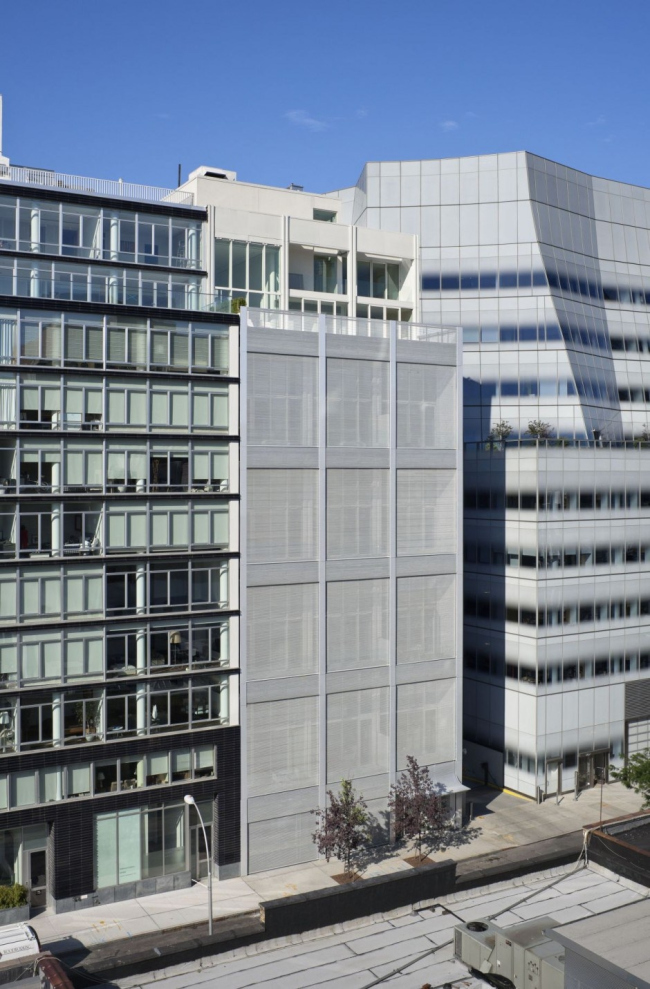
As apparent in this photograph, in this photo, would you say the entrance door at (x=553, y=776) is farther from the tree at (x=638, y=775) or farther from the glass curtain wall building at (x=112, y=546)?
the glass curtain wall building at (x=112, y=546)

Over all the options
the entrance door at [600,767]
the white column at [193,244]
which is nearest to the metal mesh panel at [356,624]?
the white column at [193,244]

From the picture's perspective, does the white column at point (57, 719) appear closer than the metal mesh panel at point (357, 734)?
Yes

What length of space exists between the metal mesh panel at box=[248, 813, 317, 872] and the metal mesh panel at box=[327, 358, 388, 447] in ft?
60.0

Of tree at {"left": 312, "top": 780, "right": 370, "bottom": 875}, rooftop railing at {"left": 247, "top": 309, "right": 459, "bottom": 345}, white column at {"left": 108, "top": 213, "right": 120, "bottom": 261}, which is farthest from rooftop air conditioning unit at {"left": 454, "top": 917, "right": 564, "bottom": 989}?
white column at {"left": 108, "top": 213, "right": 120, "bottom": 261}

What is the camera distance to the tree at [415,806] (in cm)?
4584

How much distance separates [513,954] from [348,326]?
2860 cm

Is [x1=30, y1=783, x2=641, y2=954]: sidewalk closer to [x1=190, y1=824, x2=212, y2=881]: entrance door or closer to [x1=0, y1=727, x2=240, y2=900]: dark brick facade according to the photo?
[x1=190, y1=824, x2=212, y2=881]: entrance door

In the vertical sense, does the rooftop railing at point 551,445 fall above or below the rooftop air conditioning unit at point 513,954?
above

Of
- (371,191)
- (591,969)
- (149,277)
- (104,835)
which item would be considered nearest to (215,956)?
(104,835)

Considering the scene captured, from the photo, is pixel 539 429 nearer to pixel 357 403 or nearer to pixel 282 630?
pixel 357 403

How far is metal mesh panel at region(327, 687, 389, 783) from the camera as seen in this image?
155 feet

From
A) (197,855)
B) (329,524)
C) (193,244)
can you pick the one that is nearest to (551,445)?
(329,524)

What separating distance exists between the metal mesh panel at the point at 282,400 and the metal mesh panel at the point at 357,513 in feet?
8.94

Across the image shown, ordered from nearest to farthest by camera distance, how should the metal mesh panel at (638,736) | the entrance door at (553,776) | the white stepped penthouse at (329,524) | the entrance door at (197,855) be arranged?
the entrance door at (197,855) < the white stepped penthouse at (329,524) < the entrance door at (553,776) < the metal mesh panel at (638,736)
